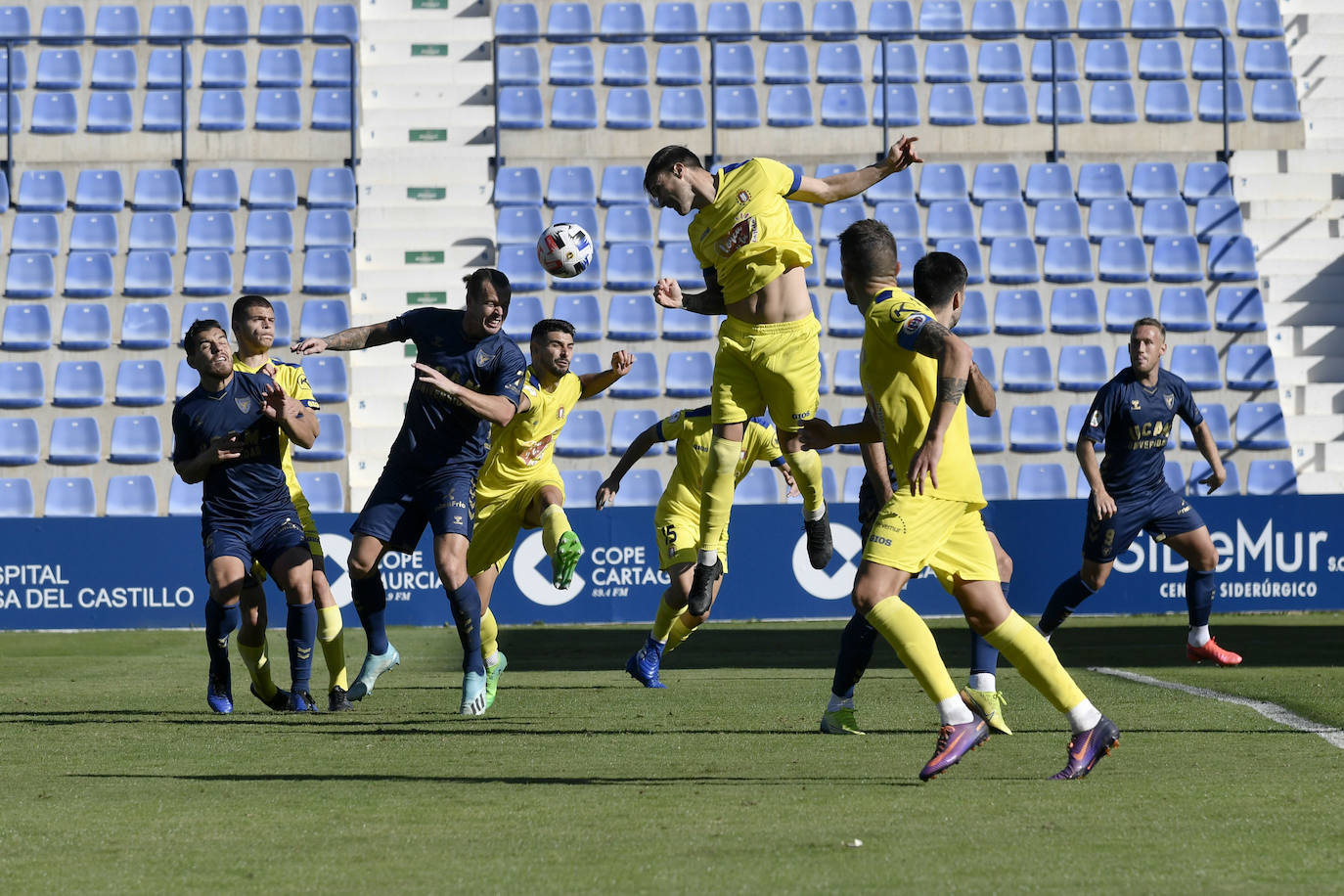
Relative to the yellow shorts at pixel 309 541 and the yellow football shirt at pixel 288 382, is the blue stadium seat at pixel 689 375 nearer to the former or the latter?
the yellow shorts at pixel 309 541

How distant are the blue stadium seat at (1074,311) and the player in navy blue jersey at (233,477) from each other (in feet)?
42.9

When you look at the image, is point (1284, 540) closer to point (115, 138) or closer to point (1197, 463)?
point (1197, 463)

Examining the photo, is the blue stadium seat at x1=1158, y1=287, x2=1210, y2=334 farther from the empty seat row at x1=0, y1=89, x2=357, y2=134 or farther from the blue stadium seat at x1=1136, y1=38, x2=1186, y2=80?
the empty seat row at x1=0, y1=89, x2=357, y2=134

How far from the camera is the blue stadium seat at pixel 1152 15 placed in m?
22.2

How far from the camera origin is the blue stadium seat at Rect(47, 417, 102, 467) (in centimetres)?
1839

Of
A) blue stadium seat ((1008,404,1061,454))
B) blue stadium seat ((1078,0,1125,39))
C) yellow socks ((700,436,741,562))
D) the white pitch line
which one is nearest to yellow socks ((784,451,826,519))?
yellow socks ((700,436,741,562))

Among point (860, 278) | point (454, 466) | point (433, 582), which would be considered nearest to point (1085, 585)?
point (454, 466)

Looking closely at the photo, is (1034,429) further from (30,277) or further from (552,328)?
(30,277)

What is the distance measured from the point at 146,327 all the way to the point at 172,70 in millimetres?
4206

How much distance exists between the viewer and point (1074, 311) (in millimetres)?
19594

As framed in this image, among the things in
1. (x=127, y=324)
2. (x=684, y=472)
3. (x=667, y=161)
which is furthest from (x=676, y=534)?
(x=127, y=324)

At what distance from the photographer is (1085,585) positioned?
10344 mm

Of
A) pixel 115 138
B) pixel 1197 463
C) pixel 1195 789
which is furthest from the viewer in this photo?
pixel 115 138

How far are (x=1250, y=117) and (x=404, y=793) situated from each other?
62.5ft
